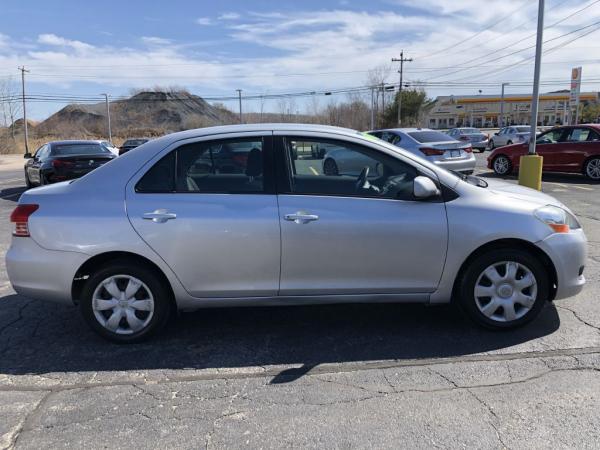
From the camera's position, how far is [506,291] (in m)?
4.08

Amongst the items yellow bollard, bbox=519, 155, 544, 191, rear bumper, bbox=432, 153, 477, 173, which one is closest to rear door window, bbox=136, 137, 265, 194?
yellow bollard, bbox=519, 155, 544, 191

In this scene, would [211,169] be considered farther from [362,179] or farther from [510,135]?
[510,135]

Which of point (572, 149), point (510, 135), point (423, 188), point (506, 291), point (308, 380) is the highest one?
point (510, 135)

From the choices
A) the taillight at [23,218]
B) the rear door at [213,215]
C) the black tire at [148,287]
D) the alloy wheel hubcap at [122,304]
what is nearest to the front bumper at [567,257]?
the rear door at [213,215]

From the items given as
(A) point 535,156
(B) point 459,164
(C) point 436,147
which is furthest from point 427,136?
(A) point 535,156

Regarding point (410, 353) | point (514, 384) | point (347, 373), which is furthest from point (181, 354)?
point (514, 384)

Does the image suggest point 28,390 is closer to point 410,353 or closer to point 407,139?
point 410,353

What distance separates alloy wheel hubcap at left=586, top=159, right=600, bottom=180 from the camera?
565 inches

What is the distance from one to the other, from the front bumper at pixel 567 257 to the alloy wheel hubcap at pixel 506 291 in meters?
0.21

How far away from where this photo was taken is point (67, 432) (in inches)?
116

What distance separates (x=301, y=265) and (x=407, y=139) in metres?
9.62

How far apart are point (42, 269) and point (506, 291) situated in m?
3.68

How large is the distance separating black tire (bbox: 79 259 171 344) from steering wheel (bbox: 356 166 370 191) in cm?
174

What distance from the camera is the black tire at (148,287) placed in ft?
13.0
